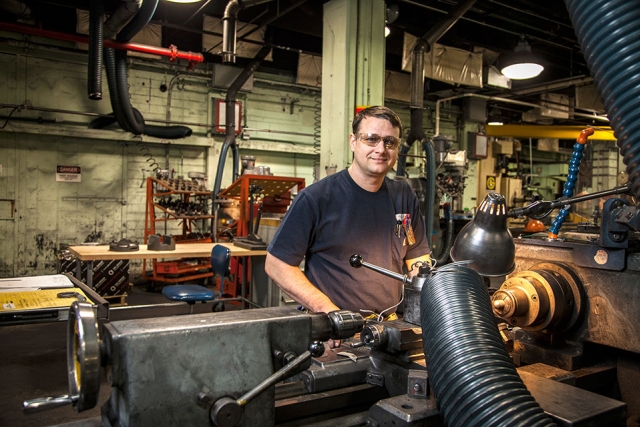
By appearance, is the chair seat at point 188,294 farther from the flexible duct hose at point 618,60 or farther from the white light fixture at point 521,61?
the white light fixture at point 521,61

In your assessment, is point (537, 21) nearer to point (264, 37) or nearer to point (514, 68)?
point (514, 68)

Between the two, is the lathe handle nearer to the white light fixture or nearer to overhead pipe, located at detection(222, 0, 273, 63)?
overhead pipe, located at detection(222, 0, 273, 63)

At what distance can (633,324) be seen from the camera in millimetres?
1052

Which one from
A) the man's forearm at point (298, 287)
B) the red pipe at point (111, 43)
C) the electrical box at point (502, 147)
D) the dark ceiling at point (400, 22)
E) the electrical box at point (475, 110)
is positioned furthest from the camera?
the electrical box at point (502, 147)

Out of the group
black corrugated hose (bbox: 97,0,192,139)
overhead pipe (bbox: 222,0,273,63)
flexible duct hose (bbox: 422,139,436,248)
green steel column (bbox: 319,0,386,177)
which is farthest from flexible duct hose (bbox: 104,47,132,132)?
flexible duct hose (bbox: 422,139,436,248)

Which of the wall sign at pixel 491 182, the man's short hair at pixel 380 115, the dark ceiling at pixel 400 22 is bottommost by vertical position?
the man's short hair at pixel 380 115

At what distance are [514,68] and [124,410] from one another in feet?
19.3

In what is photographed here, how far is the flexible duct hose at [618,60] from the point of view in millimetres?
773

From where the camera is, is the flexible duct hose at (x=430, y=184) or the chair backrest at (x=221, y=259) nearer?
the chair backrest at (x=221, y=259)

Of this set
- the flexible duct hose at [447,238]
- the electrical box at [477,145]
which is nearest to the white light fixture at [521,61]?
the flexible duct hose at [447,238]

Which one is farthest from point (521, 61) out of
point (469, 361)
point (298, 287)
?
point (469, 361)

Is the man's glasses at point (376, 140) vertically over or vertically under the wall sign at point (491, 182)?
under

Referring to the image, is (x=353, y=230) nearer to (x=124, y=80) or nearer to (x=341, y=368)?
(x=341, y=368)

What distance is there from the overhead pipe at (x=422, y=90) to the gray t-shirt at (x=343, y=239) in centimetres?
285
